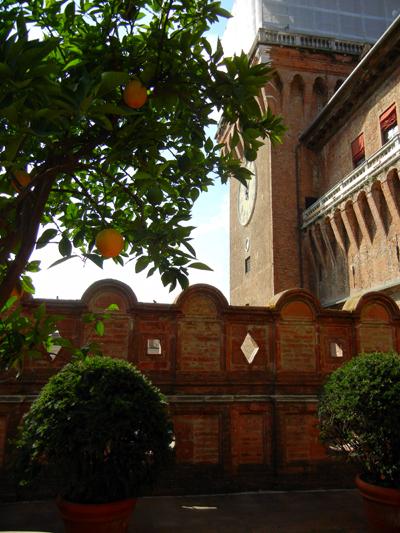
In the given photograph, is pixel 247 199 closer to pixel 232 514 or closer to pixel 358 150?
pixel 358 150

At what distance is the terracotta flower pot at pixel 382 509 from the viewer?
451cm

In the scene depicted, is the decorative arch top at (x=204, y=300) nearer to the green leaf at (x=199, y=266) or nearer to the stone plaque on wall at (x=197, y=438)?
the stone plaque on wall at (x=197, y=438)

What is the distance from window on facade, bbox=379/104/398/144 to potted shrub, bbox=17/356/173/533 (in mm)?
14243

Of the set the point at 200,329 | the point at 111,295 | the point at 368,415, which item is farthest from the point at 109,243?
the point at 200,329

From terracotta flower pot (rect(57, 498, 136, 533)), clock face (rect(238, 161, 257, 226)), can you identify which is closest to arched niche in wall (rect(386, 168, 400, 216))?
clock face (rect(238, 161, 257, 226))

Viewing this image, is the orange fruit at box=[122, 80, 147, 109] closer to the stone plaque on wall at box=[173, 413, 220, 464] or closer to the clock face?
the stone plaque on wall at box=[173, 413, 220, 464]

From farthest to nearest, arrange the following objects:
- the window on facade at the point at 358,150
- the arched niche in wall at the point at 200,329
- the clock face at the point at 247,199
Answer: the clock face at the point at 247,199, the window on facade at the point at 358,150, the arched niche in wall at the point at 200,329

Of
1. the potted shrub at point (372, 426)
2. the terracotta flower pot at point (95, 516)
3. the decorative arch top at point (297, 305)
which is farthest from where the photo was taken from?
the decorative arch top at point (297, 305)

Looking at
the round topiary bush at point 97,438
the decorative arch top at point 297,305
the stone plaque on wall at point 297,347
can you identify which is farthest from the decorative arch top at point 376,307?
the round topiary bush at point 97,438

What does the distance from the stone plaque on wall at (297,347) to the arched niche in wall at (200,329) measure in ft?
3.47

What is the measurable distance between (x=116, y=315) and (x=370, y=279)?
1150 cm

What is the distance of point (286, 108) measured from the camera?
2186 cm

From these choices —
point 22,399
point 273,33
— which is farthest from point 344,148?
point 22,399

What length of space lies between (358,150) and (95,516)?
56.4 feet
